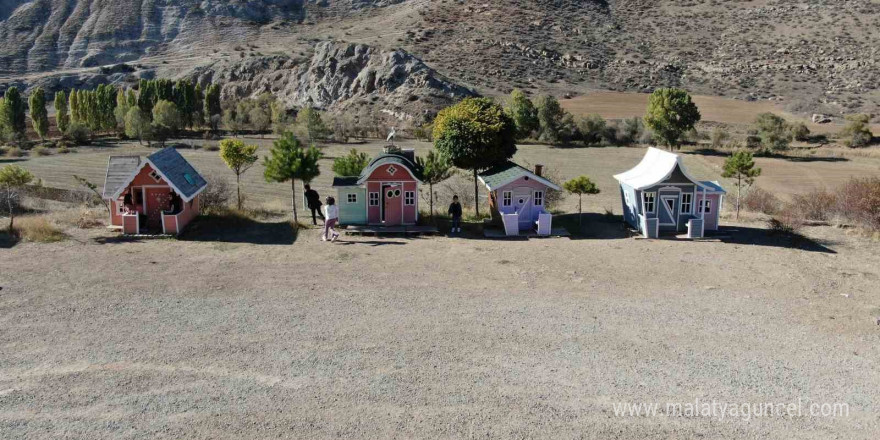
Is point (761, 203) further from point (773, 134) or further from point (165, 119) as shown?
point (165, 119)

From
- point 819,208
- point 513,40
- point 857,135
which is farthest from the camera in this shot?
point 513,40

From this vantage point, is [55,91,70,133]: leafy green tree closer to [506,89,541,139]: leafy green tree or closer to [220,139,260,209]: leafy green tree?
[506,89,541,139]: leafy green tree

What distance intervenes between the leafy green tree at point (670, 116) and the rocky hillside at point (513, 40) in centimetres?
2190

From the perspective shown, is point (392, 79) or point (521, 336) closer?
point (521, 336)

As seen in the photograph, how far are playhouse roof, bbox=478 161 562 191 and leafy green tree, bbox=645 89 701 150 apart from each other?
121 ft

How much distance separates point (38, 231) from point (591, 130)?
49.4 meters

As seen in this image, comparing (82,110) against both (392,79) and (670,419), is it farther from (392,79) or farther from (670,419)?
(670,419)

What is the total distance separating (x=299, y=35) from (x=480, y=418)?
102404mm

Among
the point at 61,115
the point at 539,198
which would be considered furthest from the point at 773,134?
the point at 61,115

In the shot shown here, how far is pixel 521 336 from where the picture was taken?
1335 cm

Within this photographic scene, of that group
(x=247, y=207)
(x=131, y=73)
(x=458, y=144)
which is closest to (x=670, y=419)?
(x=458, y=144)

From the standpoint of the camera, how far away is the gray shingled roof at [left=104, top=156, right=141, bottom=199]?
22.2 meters

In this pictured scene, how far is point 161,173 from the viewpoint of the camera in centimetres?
2156

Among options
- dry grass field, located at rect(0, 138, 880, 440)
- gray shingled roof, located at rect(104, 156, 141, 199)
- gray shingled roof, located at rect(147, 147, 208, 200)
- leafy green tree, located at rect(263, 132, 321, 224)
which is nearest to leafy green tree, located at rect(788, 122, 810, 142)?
dry grass field, located at rect(0, 138, 880, 440)
